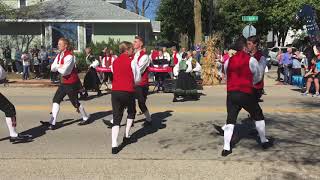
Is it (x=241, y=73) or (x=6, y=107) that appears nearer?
(x=241, y=73)

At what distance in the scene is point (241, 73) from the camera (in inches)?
332

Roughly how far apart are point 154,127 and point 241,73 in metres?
3.37

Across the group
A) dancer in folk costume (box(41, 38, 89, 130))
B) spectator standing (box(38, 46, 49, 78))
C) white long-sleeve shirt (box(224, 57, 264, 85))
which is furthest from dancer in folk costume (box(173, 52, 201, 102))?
spectator standing (box(38, 46, 49, 78))

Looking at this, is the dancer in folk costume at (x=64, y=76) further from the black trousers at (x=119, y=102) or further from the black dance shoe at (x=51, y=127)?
the black trousers at (x=119, y=102)

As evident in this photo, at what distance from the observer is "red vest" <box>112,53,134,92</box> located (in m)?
8.88

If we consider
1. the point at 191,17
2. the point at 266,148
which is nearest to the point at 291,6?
the point at 191,17

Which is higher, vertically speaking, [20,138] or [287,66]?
[287,66]

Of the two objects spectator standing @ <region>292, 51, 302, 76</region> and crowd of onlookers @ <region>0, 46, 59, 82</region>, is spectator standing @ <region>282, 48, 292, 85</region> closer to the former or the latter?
spectator standing @ <region>292, 51, 302, 76</region>

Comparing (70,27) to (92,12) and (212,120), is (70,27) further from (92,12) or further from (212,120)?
(212,120)

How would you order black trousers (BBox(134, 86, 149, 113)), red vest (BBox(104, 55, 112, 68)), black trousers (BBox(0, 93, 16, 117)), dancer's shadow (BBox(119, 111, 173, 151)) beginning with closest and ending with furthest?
black trousers (BBox(0, 93, 16, 117)), dancer's shadow (BBox(119, 111, 173, 151)), black trousers (BBox(134, 86, 149, 113)), red vest (BBox(104, 55, 112, 68))

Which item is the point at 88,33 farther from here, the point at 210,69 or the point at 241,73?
the point at 241,73

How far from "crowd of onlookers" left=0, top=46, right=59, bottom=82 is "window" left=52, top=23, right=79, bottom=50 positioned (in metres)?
2.23

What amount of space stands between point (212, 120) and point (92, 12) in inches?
855

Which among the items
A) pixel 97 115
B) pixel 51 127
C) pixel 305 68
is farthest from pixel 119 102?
pixel 305 68
